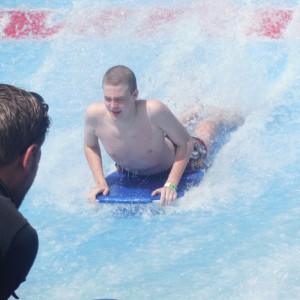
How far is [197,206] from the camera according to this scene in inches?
141

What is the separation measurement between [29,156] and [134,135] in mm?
2121

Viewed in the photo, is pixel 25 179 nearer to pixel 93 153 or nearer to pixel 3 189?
pixel 3 189

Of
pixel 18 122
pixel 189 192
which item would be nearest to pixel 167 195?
pixel 189 192

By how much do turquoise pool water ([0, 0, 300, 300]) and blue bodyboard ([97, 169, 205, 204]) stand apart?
0.08 metres

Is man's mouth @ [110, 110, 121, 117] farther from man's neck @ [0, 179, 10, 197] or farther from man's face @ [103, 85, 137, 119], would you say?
man's neck @ [0, 179, 10, 197]

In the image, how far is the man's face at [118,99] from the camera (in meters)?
3.30

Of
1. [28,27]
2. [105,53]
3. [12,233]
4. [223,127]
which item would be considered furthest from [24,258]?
[28,27]

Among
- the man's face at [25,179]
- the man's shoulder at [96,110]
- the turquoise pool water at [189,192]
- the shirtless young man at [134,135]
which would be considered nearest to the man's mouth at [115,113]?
the shirtless young man at [134,135]

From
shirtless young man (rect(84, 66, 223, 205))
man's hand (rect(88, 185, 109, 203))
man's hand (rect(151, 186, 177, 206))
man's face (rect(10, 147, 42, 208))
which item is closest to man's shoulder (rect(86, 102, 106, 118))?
shirtless young man (rect(84, 66, 223, 205))

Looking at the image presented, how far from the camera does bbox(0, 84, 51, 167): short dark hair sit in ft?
4.34

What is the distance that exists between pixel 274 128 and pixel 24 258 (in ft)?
11.3

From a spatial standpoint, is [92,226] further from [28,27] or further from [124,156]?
[28,27]

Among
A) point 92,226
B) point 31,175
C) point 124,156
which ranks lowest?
point 92,226

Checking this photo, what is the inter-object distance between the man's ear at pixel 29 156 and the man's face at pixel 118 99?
1909mm
